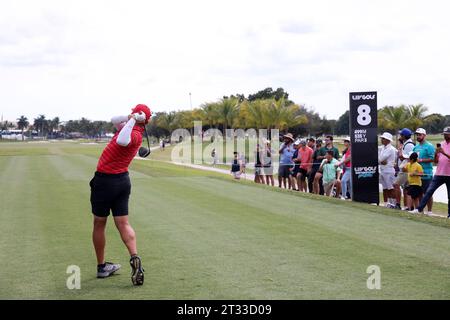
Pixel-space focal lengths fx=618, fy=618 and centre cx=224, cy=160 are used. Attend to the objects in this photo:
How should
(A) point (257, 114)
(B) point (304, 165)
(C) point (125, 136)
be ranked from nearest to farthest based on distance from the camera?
A: (C) point (125, 136), (B) point (304, 165), (A) point (257, 114)

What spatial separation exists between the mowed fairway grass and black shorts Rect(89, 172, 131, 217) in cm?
81

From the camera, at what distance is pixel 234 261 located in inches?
311

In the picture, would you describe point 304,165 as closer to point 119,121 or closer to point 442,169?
point 442,169

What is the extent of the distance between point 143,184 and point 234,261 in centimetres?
1294

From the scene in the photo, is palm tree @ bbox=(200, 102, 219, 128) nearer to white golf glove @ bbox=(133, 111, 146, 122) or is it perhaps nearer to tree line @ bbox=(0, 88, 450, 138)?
tree line @ bbox=(0, 88, 450, 138)

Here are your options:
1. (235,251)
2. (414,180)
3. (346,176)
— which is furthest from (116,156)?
(346,176)

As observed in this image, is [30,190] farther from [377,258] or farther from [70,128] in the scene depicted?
[70,128]

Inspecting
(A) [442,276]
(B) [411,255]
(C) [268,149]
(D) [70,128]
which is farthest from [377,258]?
(D) [70,128]

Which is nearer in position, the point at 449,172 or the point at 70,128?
the point at 449,172

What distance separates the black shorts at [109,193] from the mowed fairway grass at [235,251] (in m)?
0.81

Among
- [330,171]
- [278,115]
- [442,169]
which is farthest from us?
[278,115]

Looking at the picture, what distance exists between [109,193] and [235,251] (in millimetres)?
2249

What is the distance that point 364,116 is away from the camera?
1578 cm

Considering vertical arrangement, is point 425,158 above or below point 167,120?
below
